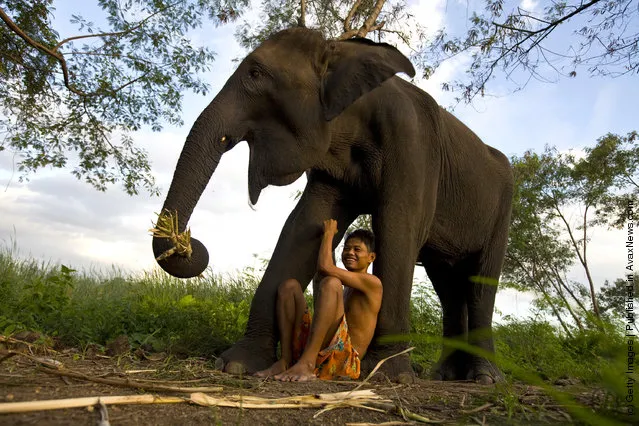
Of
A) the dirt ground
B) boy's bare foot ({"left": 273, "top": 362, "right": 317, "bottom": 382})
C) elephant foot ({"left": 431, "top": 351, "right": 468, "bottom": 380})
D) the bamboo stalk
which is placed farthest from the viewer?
elephant foot ({"left": 431, "top": 351, "right": 468, "bottom": 380})

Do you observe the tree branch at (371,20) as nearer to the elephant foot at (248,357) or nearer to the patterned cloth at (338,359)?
the elephant foot at (248,357)

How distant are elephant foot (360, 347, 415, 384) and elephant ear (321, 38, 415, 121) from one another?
1.74 metres

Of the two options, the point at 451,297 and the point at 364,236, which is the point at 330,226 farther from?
the point at 451,297

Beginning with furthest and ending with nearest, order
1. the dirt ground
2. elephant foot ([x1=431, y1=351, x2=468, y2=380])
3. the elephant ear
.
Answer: elephant foot ([x1=431, y1=351, x2=468, y2=380])
the elephant ear
the dirt ground

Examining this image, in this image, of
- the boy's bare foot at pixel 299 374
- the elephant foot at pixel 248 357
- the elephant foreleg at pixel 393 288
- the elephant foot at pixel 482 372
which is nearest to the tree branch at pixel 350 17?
the elephant foot at pixel 482 372

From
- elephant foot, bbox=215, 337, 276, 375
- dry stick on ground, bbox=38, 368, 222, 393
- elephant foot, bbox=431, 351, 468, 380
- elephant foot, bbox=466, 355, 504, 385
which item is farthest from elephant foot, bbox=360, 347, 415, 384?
elephant foot, bbox=431, 351, 468, 380

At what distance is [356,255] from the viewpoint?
169 inches

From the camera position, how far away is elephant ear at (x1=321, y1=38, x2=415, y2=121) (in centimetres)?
457

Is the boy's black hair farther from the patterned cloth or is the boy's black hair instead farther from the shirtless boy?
the patterned cloth

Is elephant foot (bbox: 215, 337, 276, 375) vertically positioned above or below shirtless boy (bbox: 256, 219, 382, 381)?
below

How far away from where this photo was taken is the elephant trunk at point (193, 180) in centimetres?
405

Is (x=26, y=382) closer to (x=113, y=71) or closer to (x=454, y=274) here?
(x=454, y=274)

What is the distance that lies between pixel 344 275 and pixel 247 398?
1373 millimetres

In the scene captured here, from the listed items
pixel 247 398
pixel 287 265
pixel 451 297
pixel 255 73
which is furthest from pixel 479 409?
pixel 451 297
